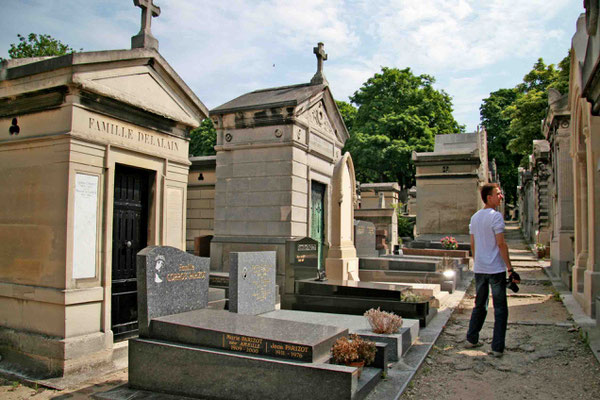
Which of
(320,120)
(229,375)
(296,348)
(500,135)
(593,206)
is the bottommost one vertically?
(229,375)

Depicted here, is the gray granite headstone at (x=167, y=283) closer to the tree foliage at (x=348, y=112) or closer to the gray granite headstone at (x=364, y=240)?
the gray granite headstone at (x=364, y=240)

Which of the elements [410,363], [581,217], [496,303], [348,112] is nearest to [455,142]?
[581,217]

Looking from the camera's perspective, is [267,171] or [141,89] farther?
[267,171]

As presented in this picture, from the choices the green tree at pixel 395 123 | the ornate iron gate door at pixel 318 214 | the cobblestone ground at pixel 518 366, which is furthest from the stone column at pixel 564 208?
the green tree at pixel 395 123

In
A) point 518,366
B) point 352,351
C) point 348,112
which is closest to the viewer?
point 352,351

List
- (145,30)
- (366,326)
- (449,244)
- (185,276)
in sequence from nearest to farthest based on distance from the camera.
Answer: (185,276) < (366,326) < (145,30) < (449,244)

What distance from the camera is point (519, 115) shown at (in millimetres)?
23094

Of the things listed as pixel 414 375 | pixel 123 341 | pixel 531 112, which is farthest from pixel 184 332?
pixel 531 112

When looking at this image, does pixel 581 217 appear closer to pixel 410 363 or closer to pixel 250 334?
pixel 410 363

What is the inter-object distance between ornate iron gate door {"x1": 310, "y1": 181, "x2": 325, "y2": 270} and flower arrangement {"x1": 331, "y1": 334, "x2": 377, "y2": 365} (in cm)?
569

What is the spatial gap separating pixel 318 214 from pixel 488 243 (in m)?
5.41

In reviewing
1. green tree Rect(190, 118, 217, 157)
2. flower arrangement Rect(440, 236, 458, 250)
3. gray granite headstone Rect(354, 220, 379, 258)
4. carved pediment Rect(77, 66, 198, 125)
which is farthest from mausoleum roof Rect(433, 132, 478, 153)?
green tree Rect(190, 118, 217, 157)

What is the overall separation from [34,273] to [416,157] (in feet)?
49.1

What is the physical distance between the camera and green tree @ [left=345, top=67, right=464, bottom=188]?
32781mm
